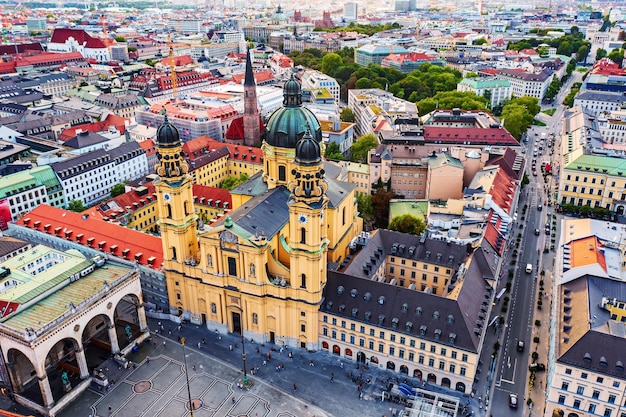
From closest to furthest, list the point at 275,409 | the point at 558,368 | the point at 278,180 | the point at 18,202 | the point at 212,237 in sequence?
the point at 558,368 < the point at 275,409 < the point at 212,237 < the point at 278,180 < the point at 18,202

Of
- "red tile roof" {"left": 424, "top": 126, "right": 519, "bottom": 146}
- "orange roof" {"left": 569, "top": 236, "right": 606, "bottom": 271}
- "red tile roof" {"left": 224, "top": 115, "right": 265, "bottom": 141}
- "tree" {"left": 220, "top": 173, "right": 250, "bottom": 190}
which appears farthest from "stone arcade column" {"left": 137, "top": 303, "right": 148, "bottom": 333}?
"red tile roof" {"left": 424, "top": 126, "right": 519, "bottom": 146}

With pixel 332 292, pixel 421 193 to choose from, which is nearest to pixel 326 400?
pixel 332 292

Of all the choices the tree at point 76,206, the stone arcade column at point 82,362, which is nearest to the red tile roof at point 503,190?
the stone arcade column at point 82,362

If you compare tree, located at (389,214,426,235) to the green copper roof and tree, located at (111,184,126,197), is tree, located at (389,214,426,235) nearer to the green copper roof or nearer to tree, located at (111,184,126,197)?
tree, located at (111,184,126,197)

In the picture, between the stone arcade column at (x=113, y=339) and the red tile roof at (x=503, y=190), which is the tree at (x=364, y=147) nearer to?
the red tile roof at (x=503, y=190)

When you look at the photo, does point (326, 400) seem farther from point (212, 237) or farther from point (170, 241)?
point (170, 241)
